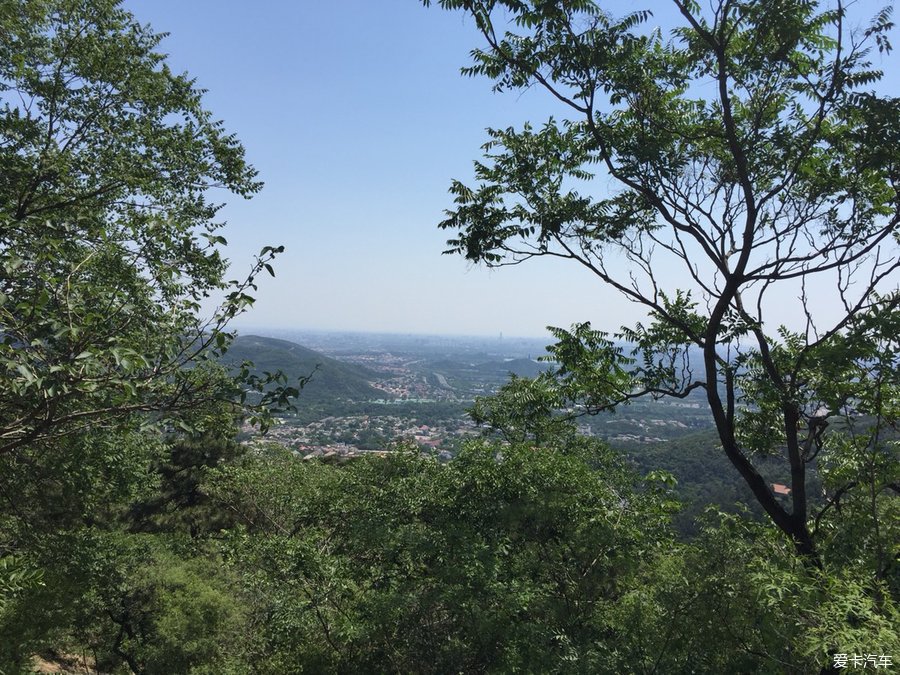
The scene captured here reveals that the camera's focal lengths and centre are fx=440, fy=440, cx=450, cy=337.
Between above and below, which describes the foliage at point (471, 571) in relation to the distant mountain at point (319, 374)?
above

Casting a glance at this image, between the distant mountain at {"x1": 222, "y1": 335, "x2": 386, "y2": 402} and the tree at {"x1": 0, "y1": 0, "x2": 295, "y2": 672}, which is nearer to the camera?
the tree at {"x1": 0, "y1": 0, "x2": 295, "y2": 672}

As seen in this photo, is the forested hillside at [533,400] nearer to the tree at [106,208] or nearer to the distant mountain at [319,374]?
the tree at [106,208]

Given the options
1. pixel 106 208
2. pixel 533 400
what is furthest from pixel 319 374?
pixel 533 400

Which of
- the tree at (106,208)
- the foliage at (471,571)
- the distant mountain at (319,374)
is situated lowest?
the distant mountain at (319,374)

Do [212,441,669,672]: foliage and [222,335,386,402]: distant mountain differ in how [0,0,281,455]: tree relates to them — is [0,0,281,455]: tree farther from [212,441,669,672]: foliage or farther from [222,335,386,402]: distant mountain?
[222,335,386,402]: distant mountain

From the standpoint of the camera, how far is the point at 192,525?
17500mm

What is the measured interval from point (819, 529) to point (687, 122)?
16.8 feet

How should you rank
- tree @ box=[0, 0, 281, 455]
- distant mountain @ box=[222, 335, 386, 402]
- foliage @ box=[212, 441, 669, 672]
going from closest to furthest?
tree @ box=[0, 0, 281, 455]
foliage @ box=[212, 441, 669, 672]
distant mountain @ box=[222, 335, 386, 402]

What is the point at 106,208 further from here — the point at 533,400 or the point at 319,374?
the point at 319,374

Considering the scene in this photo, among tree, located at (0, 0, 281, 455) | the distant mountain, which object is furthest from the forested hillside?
the distant mountain

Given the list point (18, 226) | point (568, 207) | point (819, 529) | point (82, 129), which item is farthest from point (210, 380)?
point (819, 529)

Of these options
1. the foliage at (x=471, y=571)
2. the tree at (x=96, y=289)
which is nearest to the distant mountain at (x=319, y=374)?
the tree at (x=96, y=289)

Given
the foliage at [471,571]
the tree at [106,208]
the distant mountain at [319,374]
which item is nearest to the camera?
the tree at [106,208]

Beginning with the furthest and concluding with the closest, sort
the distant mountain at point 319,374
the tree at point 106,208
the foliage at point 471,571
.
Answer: the distant mountain at point 319,374, the foliage at point 471,571, the tree at point 106,208
